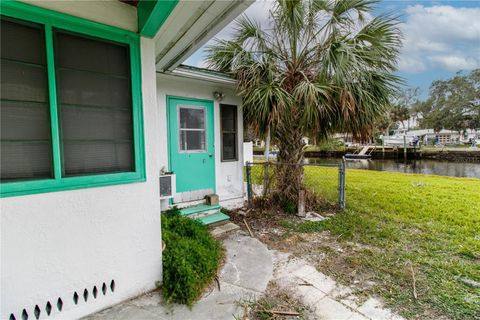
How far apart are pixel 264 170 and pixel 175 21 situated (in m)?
3.70

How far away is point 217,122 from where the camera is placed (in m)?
4.80

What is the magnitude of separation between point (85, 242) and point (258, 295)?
1680 millimetres

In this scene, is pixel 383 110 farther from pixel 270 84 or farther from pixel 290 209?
pixel 290 209

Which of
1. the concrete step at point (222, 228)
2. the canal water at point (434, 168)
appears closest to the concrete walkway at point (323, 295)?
the concrete step at point (222, 228)

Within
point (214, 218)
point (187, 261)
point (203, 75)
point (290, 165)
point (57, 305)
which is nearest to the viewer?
point (57, 305)

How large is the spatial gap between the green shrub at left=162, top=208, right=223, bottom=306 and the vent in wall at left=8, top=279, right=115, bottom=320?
1.66ft

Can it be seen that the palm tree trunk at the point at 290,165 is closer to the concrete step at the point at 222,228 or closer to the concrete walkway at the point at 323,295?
the concrete step at the point at 222,228

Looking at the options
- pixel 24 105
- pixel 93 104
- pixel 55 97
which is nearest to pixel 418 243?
pixel 93 104

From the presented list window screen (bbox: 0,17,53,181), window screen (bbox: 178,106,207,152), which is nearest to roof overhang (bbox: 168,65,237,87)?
window screen (bbox: 178,106,207,152)

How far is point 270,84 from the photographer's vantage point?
4391 millimetres

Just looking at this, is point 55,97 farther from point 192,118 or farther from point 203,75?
point 192,118

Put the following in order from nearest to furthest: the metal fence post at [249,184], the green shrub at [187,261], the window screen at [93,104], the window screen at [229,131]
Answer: the window screen at [93,104], the green shrub at [187,261], the window screen at [229,131], the metal fence post at [249,184]

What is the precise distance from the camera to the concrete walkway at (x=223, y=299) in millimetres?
2064

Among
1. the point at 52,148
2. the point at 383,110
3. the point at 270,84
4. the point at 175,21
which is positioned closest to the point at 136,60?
the point at 175,21
